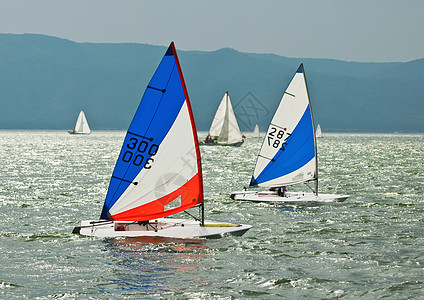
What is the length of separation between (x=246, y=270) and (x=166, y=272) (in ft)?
8.24

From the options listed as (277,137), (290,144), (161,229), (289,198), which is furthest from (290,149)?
(161,229)

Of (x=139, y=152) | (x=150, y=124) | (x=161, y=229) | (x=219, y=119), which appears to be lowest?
(x=161, y=229)

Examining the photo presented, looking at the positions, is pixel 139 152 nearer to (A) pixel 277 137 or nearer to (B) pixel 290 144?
(A) pixel 277 137

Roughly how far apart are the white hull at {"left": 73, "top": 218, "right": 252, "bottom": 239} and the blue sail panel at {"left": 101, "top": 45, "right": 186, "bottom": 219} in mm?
1312

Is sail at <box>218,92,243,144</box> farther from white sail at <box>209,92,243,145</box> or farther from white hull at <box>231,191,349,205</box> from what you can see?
white hull at <box>231,191,349,205</box>

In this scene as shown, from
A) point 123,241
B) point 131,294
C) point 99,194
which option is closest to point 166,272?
point 131,294

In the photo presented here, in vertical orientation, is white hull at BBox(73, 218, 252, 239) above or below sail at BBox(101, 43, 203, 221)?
below

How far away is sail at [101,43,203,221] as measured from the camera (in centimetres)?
2333

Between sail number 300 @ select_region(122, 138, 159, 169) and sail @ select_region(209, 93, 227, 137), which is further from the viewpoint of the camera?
sail @ select_region(209, 93, 227, 137)

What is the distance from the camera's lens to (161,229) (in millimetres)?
24625

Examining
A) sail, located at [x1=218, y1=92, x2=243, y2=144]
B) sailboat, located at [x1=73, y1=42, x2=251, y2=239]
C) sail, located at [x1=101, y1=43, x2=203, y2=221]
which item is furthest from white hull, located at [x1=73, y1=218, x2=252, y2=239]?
sail, located at [x1=218, y1=92, x2=243, y2=144]

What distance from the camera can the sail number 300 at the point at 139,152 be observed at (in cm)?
2356

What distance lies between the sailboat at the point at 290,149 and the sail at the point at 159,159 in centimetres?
1152

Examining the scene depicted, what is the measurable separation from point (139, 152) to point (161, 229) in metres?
3.02
